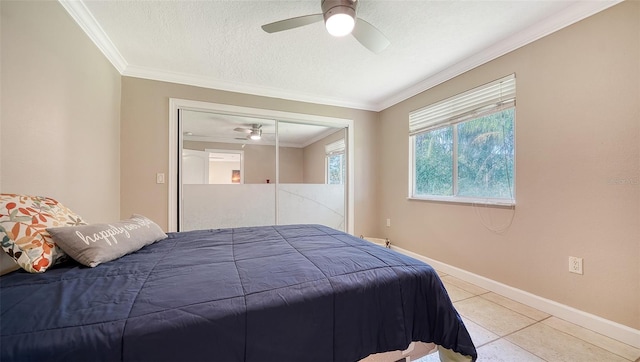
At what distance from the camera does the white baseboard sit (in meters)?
1.59

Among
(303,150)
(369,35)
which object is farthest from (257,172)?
(369,35)

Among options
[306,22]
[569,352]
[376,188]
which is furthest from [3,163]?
[376,188]

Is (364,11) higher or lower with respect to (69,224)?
higher

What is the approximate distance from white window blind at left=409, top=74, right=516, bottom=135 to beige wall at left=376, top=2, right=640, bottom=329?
96 millimetres

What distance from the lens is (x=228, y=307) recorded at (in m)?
0.82

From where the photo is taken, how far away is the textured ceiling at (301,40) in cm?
179

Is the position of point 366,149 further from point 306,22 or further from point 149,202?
point 149,202

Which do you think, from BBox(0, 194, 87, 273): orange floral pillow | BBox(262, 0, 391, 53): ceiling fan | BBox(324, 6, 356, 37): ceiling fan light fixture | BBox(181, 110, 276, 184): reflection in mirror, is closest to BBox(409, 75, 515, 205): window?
BBox(262, 0, 391, 53): ceiling fan

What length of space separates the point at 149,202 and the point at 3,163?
150 centimetres

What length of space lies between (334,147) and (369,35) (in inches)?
84.3

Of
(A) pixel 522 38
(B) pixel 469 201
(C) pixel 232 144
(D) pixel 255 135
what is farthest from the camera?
(D) pixel 255 135

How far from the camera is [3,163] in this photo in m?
1.27

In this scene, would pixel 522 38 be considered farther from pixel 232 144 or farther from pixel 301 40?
pixel 232 144

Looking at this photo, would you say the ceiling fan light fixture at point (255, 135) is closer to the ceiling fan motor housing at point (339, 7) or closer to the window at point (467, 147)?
the ceiling fan motor housing at point (339, 7)
